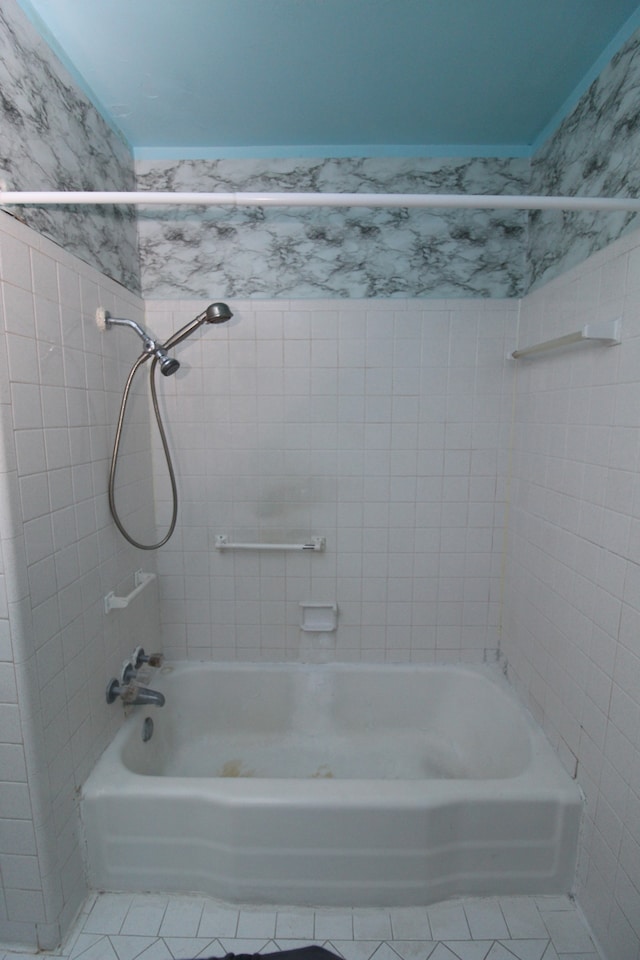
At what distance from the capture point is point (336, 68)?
49.2 inches

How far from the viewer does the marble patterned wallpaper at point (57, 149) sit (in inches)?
40.1

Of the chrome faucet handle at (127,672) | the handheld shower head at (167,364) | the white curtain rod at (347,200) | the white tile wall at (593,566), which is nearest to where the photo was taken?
the white curtain rod at (347,200)

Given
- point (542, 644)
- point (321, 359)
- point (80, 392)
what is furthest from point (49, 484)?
point (542, 644)

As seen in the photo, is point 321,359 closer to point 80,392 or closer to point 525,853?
point 80,392

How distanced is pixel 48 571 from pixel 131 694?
24.7 inches

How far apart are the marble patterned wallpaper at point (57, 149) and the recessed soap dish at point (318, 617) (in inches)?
59.5

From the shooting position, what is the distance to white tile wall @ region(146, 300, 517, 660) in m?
1.70

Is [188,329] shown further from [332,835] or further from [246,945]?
[246,945]

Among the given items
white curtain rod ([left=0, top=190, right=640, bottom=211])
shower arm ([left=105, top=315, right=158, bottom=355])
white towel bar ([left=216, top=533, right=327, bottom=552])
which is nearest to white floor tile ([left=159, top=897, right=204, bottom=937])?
white towel bar ([left=216, top=533, right=327, bottom=552])

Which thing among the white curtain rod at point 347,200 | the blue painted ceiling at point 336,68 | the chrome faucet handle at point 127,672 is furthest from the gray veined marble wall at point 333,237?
the chrome faucet handle at point 127,672

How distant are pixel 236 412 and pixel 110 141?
103 cm

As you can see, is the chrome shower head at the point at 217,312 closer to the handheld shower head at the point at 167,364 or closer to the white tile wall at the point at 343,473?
the handheld shower head at the point at 167,364

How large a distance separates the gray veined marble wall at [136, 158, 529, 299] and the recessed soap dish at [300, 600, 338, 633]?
132 centimetres

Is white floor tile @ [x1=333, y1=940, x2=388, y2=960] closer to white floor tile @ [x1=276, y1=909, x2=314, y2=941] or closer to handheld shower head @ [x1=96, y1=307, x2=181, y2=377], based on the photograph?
white floor tile @ [x1=276, y1=909, x2=314, y2=941]
